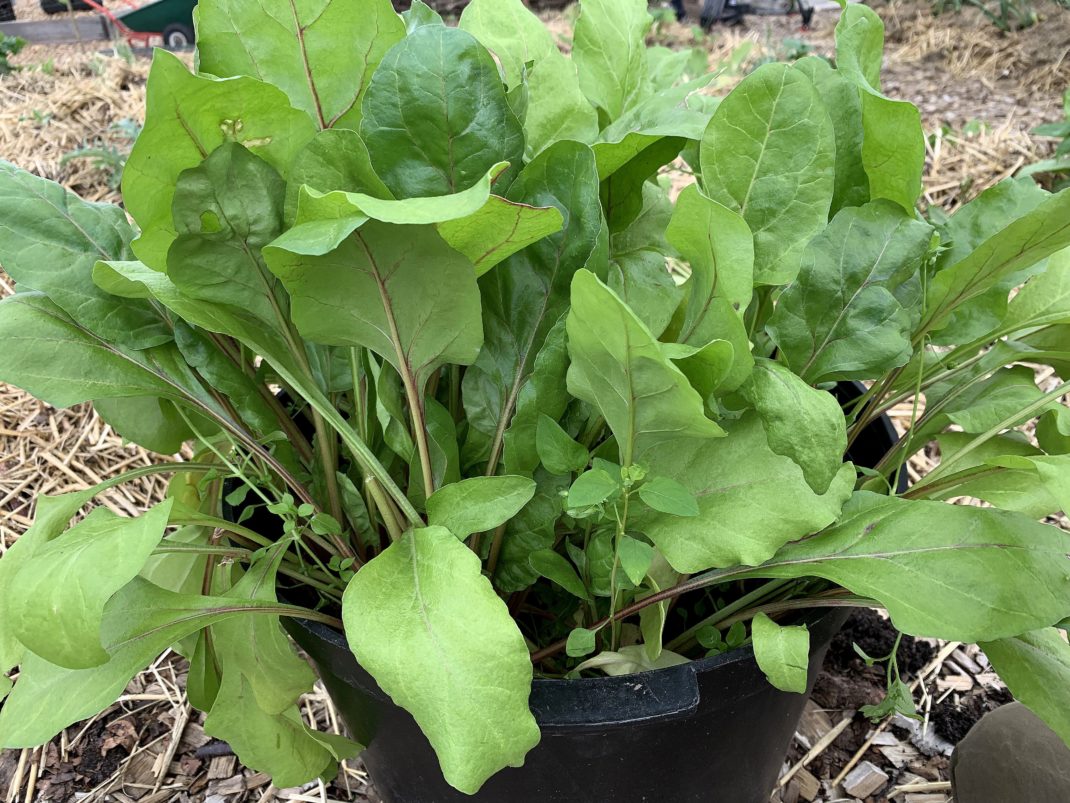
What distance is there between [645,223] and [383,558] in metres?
0.40

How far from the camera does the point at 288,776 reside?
80cm

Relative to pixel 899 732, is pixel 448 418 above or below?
above

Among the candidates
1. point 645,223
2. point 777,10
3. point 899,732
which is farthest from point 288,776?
point 777,10

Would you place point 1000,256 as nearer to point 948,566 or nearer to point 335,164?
point 948,566

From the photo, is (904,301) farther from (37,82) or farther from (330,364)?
(37,82)

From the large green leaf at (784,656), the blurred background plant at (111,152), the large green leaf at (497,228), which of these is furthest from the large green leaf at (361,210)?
the blurred background plant at (111,152)

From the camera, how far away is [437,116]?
2.05ft

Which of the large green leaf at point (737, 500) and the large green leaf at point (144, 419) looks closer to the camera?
the large green leaf at point (737, 500)

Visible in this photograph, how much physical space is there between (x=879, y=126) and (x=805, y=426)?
0.86 ft

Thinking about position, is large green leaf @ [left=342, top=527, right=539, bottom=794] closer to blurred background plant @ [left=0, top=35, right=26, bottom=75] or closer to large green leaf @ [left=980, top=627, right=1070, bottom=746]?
large green leaf @ [left=980, top=627, right=1070, bottom=746]

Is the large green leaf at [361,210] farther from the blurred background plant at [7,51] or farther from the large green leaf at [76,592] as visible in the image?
the blurred background plant at [7,51]

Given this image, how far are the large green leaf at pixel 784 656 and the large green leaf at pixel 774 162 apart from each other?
0.82ft

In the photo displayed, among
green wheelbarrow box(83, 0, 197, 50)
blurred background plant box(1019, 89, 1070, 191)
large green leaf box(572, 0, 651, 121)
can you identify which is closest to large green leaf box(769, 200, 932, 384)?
large green leaf box(572, 0, 651, 121)

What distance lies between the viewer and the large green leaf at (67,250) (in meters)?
0.71
